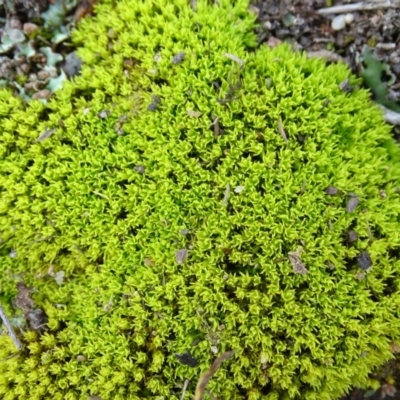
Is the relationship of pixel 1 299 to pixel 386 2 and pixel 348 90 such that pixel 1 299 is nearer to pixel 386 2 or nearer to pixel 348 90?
pixel 348 90

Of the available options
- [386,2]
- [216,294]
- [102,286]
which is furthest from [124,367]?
[386,2]

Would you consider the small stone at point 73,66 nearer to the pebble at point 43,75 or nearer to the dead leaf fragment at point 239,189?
the pebble at point 43,75

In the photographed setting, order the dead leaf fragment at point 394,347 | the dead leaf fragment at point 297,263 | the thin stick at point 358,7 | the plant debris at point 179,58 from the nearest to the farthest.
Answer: the dead leaf fragment at point 297,263 < the dead leaf fragment at point 394,347 < the plant debris at point 179,58 < the thin stick at point 358,7

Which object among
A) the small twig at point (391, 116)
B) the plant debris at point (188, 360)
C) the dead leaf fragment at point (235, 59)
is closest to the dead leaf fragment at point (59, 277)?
the plant debris at point (188, 360)

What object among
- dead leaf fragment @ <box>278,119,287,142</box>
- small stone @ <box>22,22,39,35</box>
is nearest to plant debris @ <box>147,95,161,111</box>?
dead leaf fragment @ <box>278,119,287,142</box>

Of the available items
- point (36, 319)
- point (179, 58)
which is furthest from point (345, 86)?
point (36, 319)

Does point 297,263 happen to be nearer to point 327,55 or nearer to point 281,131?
point 281,131
